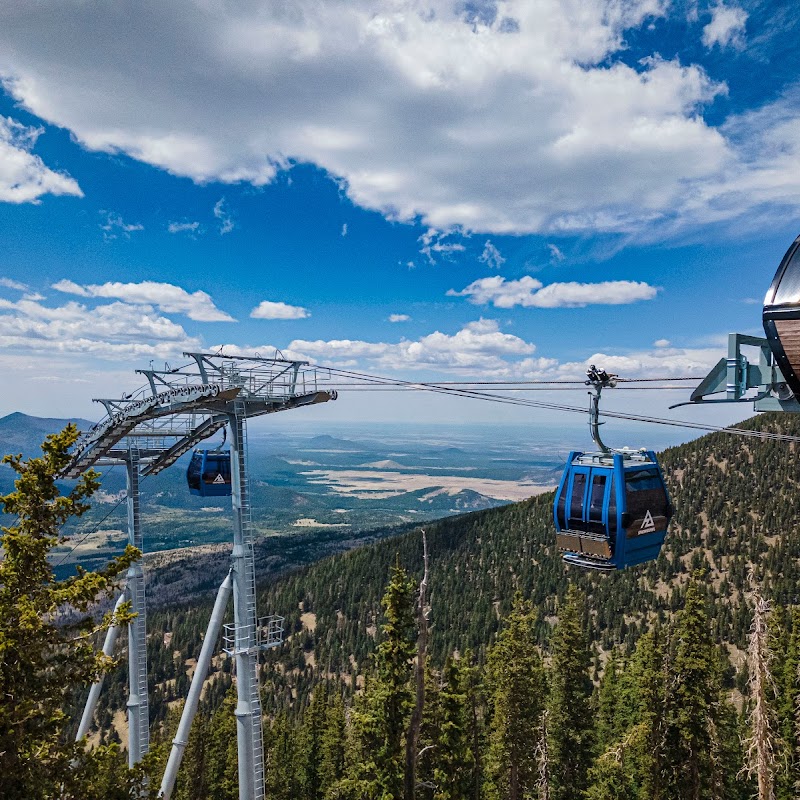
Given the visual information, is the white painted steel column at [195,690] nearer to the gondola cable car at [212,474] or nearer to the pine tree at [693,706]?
the gondola cable car at [212,474]

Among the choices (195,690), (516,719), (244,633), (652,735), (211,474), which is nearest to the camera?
(244,633)

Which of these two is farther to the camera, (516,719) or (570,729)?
(570,729)

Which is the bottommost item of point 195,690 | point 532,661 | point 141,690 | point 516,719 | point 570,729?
point 570,729

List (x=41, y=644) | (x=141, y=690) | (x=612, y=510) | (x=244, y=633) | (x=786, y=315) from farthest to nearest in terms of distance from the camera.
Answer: (x=141, y=690) → (x=244, y=633) → (x=612, y=510) → (x=41, y=644) → (x=786, y=315)

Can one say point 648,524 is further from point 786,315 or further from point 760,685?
point 786,315

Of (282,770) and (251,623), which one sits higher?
(251,623)

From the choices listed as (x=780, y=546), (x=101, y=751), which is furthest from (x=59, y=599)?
(x=780, y=546)

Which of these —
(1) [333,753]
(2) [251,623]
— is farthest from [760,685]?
(1) [333,753]
